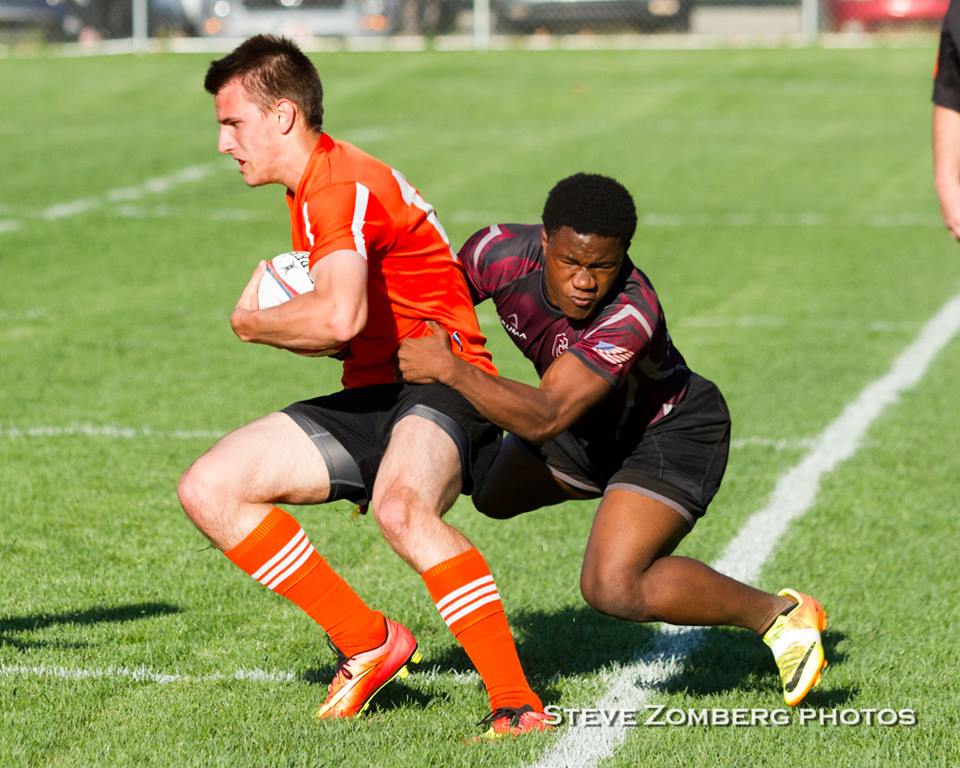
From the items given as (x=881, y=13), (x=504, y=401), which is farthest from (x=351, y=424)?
(x=881, y=13)

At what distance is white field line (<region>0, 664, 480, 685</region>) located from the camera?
5.17m

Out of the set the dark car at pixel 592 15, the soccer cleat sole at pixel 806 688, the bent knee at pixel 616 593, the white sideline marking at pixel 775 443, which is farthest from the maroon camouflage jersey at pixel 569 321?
the dark car at pixel 592 15

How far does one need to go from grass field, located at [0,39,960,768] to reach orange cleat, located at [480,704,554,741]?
93mm

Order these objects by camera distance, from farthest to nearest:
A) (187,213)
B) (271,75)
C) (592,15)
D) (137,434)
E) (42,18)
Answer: (42,18) → (592,15) → (187,213) → (137,434) → (271,75)

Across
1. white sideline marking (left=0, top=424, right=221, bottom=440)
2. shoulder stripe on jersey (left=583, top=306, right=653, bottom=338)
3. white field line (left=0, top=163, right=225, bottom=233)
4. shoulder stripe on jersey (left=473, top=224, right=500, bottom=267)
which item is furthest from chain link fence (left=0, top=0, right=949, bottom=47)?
shoulder stripe on jersey (left=583, top=306, right=653, bottom=338)

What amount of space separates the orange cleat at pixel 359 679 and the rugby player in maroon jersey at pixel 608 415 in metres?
0.60

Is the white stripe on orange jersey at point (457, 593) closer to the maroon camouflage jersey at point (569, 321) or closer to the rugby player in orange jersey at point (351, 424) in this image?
the rugby player in orange jersey at point (351, 424)

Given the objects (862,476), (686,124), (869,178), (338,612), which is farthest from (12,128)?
(338,612)

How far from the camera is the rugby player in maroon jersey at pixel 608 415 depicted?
4.84 meters

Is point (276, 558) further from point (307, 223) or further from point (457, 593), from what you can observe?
point (307, 223)

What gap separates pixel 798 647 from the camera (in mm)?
5059

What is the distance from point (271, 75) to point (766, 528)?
3.07 metres

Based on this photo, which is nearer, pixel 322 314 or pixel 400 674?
pixel 322 314

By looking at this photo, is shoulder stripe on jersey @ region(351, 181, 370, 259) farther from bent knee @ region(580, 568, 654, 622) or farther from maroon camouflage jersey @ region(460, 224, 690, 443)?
bent knee @ region(580, 568, 654, 622)
